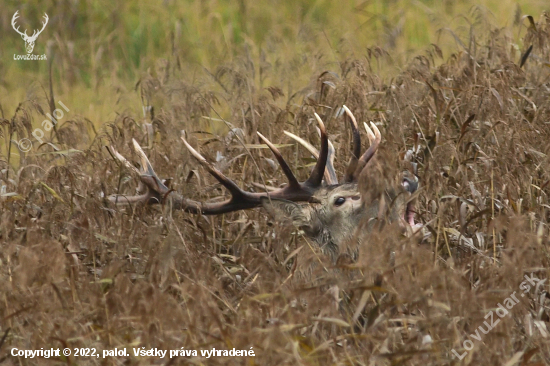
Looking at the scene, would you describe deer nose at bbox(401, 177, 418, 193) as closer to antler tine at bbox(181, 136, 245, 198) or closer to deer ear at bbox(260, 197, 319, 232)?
deer ear at bbox(260, 197, 319, 232)

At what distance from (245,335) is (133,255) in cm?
183

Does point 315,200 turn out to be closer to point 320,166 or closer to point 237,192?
point 320,166

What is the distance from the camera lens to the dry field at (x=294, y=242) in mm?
2820

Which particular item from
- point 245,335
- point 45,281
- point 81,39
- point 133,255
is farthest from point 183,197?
point 81,39

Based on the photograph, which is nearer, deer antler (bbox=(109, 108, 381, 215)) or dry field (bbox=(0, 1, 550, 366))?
dry field (bbox=(0, 1, 550, 366))

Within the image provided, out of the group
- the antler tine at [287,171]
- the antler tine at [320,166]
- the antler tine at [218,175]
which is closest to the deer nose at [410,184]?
the antler tine at [320,166]

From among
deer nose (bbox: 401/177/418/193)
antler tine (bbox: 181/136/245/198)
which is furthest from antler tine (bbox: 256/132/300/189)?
deer nose (bbox: 401/177/418/193)

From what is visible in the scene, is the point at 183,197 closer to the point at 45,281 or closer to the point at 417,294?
the point at 45,281

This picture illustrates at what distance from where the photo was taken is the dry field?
282 cm

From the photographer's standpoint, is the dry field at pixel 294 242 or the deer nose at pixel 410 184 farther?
the deer nose at pixel 410 184

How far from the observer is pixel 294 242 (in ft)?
14.0

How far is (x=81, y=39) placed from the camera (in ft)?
33.0

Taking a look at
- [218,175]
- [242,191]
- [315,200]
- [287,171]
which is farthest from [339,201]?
[218,175]

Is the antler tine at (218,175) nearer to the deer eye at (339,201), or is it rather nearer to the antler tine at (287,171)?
the antler tine at (287,171)
